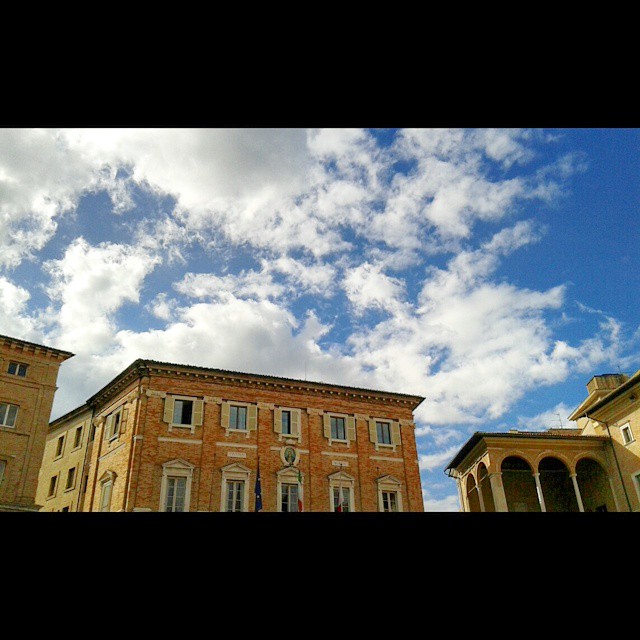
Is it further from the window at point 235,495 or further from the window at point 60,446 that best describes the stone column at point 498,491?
the window at point 60,446

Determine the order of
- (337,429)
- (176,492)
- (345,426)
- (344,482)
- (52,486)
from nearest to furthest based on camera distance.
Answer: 1. (176,492)
2. (344,482)
3. (337,429)
4. (345,426)
5. (52,486)

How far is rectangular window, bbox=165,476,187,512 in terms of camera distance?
84.9ft

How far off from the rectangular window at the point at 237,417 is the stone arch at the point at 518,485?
14.5 metres

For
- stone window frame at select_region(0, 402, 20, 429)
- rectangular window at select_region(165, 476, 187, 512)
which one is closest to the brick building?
rectangular window at select_region(165, 476, 187, 512)

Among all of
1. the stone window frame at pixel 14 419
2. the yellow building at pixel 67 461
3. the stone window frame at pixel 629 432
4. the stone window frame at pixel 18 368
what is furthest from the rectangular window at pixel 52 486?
the stone window frame at pixel 629 432

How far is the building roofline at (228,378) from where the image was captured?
27.7 metres

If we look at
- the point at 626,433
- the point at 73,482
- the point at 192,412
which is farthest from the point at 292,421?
the point at 626,433

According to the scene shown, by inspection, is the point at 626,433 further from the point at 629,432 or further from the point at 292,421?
the point at 292,421

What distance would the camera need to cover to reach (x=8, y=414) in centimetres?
2784

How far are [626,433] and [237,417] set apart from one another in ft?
65.5
